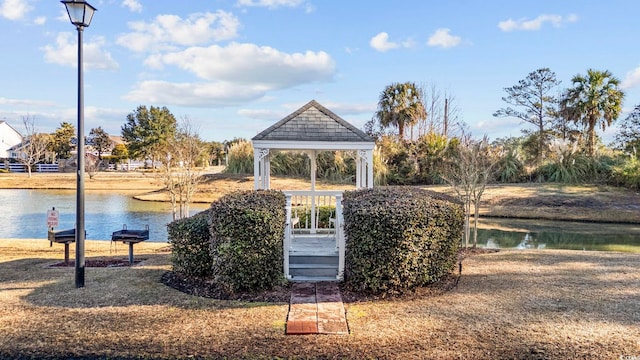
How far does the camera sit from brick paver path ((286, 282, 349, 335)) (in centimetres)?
418

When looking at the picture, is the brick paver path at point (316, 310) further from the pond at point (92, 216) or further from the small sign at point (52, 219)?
the pond at point (92, 216)

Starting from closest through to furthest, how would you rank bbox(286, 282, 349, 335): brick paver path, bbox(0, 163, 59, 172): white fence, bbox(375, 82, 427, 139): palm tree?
bbox(286, 282, 349, 335): brick paver path, bbox(375, 82, 427, 139): palm tree, bbox(0, 163, 59, 172): white fence

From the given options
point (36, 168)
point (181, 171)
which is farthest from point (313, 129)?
point (36, 168)

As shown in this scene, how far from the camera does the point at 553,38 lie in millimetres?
12852

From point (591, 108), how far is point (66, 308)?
2642cm

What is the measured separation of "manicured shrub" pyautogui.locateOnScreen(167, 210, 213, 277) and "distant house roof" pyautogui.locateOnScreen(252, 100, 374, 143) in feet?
7.66

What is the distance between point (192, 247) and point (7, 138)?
205 ft

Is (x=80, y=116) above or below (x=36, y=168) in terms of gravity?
above

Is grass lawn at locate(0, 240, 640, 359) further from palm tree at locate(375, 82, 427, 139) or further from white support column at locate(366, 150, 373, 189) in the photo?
palm tree at locate(375, 82, 427, 139)

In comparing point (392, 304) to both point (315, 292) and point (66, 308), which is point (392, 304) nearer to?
point (315, 292)

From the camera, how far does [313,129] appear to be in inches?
312

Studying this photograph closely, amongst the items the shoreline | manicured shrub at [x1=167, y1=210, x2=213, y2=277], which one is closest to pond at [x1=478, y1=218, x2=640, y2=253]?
the shoreline

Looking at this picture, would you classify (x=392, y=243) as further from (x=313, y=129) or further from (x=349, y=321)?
(x=313, y=129)

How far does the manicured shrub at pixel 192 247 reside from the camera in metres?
5.89
